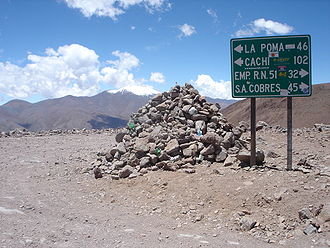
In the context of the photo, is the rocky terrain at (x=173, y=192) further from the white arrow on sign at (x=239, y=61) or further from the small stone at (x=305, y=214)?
the white arrow on sign at (x=239, y=61)

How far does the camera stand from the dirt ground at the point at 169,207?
502 cm

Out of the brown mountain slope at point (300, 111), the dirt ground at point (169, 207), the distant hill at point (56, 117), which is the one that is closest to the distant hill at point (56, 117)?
the distant hill at point (56, 117)

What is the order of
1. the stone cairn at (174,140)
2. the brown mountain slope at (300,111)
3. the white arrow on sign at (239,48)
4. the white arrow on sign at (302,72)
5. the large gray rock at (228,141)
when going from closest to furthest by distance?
the white arrow on sign at (302,72) → the white arrow on sign at (239,48) → the stone cairn at (174,140) → the large gray rock at (228,141) → the brown mountain slope at (300,111)

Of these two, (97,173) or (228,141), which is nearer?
(97,173)

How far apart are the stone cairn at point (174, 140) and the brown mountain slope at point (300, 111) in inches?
1671

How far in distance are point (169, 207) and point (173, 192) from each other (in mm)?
663

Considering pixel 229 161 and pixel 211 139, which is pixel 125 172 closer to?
pixel 211 139

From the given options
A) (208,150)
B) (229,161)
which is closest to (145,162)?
(208,150)

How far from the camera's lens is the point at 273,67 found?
7.58 m

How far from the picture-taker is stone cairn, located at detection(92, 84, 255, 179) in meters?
8.88

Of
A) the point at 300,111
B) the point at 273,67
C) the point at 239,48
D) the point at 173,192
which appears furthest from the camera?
the point at 300,111

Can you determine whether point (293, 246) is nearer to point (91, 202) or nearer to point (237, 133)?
point (91, 202)

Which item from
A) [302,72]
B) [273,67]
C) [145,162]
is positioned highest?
[273,67]

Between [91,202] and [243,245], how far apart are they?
396cm
